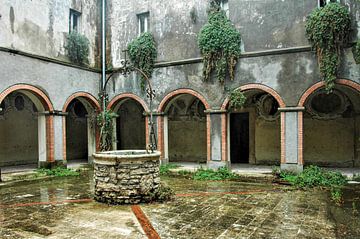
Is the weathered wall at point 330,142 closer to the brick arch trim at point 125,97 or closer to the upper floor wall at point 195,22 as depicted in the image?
the upper floor wall at point 195,22

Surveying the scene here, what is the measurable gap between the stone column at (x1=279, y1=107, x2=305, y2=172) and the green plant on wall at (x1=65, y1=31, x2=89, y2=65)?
9.60m

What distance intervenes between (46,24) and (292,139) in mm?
11375

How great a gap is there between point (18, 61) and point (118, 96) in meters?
4.94

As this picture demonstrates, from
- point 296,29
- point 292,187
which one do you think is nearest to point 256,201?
point 292,187

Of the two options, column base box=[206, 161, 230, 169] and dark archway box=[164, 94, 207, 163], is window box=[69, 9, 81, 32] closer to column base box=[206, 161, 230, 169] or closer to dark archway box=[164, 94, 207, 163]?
dark archway box=[164, 94, 207, 163]

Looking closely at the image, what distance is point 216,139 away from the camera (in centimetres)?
1339

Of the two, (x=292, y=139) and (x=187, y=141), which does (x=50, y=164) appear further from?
(x=292, y=139)

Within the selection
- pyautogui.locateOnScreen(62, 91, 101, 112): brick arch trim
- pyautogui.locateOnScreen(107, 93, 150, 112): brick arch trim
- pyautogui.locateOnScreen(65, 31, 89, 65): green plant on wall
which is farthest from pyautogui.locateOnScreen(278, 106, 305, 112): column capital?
pyautogui.locateOnScreen(65, 31, 89, 65): green plant on wall

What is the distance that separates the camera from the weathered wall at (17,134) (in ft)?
50.6

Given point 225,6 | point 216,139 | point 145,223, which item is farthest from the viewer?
point 225,6

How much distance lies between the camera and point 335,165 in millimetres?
13977

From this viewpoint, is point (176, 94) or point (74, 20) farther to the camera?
point (74, 20)

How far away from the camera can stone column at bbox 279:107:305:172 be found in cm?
1185

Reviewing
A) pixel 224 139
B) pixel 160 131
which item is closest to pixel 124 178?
pixel 224 139
